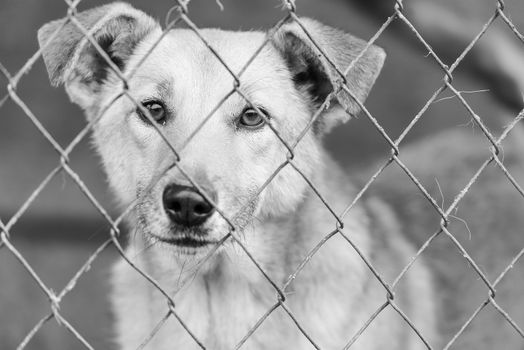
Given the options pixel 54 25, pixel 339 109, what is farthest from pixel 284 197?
pixel 54 25

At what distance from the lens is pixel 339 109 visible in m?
3.20

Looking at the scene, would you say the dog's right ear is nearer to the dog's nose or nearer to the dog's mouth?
the dog's nose

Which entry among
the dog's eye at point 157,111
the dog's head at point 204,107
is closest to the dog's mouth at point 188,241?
the dog's head at point 204,107

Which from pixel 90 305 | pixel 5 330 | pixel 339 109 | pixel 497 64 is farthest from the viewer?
pixel 90 305

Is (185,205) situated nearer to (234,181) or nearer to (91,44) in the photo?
(234,181)

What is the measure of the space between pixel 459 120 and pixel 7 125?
355 cm

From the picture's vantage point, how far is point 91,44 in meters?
3.00

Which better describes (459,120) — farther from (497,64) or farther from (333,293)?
(333,293)

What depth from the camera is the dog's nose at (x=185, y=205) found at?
8.36 ft

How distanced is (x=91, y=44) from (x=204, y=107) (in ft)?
1.65

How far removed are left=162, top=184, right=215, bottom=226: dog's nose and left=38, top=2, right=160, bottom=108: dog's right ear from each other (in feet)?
1.84

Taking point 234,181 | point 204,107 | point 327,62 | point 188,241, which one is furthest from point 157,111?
point 327,62

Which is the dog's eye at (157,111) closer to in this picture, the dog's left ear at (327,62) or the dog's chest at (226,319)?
the dog's left ear at (327,62)

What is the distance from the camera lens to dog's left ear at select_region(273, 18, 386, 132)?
2846 millimetres
